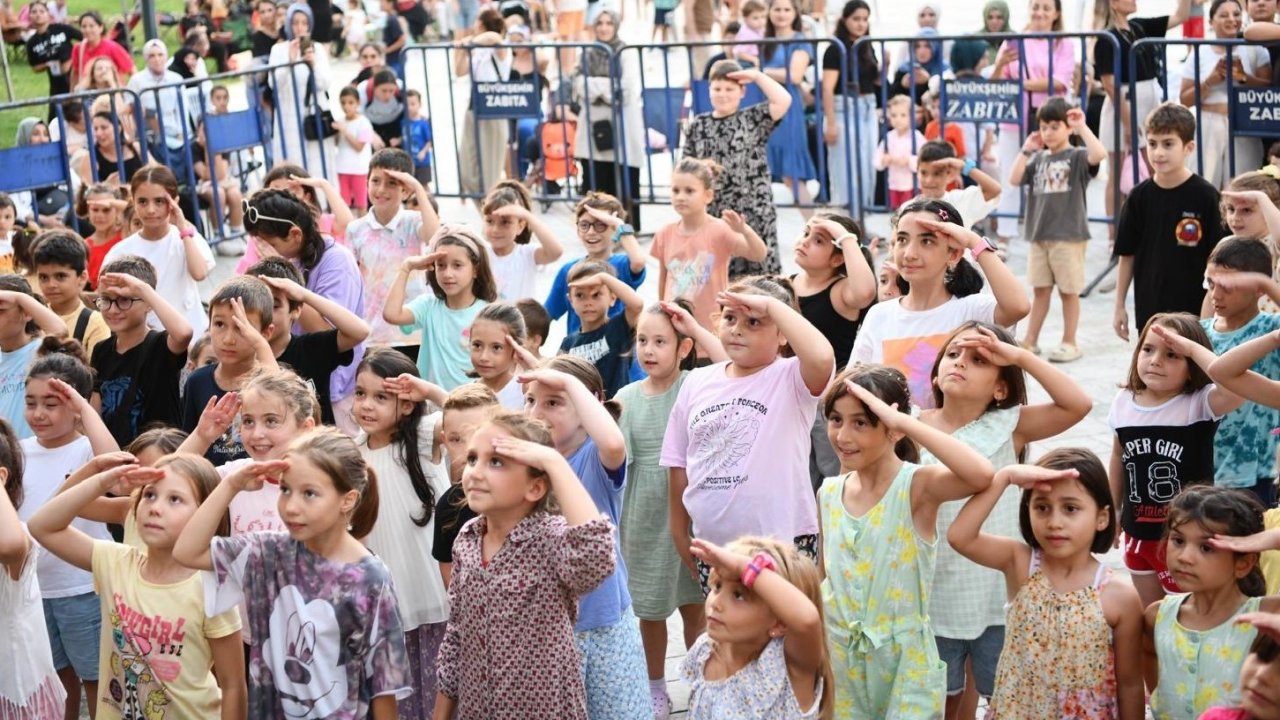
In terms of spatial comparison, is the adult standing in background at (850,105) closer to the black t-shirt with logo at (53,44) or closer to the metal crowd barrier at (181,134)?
the metal crowd barrier at (181,134)

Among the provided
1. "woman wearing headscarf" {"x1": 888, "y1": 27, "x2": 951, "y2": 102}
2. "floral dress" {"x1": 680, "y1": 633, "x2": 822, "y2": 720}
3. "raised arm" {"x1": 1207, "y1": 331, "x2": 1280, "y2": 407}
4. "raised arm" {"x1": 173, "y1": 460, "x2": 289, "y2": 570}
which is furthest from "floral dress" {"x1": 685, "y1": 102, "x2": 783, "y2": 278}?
"floral dress" {"x1": 680, "y1": 633, "x2": 822, "y2": 720}

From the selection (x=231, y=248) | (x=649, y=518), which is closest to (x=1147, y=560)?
(x=649, y=518)

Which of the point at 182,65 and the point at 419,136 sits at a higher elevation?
the point at 182,65

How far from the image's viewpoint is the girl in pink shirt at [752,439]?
5.62 metres

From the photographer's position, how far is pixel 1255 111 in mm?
10289

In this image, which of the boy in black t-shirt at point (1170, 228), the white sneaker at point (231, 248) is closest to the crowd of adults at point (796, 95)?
the white sneaker at point (231, 248)

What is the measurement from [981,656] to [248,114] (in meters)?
10.1

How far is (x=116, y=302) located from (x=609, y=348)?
2.08m

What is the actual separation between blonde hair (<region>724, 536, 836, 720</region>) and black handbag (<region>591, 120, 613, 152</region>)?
9.62 meters

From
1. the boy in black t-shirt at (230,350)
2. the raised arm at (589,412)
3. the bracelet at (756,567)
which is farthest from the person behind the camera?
the boy in black t-shirt at (230,350)

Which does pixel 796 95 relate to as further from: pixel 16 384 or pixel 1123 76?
pixel 16 384

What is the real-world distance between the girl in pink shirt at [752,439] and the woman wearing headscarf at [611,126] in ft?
25.9

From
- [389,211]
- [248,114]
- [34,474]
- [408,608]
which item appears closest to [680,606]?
[408,608]

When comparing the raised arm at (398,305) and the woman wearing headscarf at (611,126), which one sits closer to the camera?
the raised arm at (398,305)
